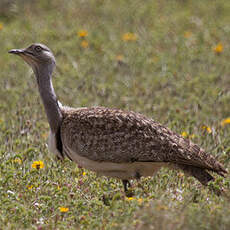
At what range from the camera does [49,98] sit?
258 inches

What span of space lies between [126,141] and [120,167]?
271 millimetres

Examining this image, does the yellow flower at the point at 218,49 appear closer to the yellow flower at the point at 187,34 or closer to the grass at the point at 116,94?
the grass at the point at 116,94

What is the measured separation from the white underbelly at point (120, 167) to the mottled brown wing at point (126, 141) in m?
0.06

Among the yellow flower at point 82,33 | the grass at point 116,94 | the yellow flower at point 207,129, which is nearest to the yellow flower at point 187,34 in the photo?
the grass at point 116,94

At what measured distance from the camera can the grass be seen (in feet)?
17.4

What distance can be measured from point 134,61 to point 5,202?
5.55 m

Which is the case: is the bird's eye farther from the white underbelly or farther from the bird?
the white underbelly

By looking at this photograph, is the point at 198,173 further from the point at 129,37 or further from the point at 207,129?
the point at 129,37

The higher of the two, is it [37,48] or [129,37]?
[37,48]

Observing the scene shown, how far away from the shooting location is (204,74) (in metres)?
10.1

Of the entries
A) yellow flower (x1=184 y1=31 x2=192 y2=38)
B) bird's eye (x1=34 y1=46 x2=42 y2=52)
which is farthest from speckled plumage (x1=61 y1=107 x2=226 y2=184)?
yellow flower (x1=184 y1=31 x2=192 y2=38)

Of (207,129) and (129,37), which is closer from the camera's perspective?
(207,129)

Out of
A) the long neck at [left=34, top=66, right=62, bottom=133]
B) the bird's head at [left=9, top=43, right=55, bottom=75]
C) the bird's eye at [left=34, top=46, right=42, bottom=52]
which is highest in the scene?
the bird's eye at [left=34, top=46, right=42, bottom=52]

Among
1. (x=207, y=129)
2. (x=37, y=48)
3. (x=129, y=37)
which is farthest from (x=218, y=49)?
(x=37, y=48)
